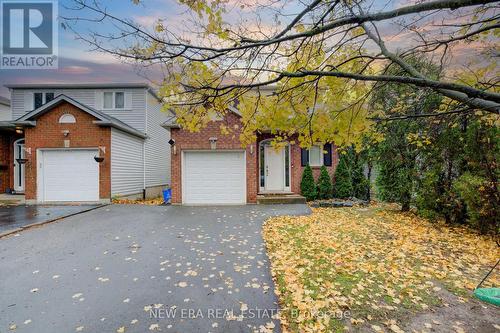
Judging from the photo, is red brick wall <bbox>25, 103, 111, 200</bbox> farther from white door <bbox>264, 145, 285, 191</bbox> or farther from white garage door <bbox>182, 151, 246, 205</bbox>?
white door <bbox>264, 145, 285, 191</bbox>

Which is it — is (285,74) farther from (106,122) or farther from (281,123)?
(106,122)

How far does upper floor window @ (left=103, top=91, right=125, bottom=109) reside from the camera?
15057 mm

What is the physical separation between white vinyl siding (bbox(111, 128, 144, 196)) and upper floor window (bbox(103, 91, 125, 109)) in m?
2.56

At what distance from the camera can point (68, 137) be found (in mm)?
11680

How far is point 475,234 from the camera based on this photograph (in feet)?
21.3

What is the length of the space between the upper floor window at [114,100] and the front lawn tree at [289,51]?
526 inches

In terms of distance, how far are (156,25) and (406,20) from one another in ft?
12.7

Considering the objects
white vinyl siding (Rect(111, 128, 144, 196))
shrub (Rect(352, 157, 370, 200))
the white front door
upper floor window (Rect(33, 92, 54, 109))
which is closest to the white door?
shrub (Rect(352, 157, 370, 200))

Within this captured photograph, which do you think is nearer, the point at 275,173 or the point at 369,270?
the point at 369,270

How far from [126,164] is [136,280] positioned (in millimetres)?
10484

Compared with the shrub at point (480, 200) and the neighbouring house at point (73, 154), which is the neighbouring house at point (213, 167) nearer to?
the neighbouring house at point (73, 154)

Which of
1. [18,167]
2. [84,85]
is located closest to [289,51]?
[84,85]

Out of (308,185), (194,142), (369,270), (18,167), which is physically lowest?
(369,270)

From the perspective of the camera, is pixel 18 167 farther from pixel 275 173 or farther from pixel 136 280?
pixel 136 280
